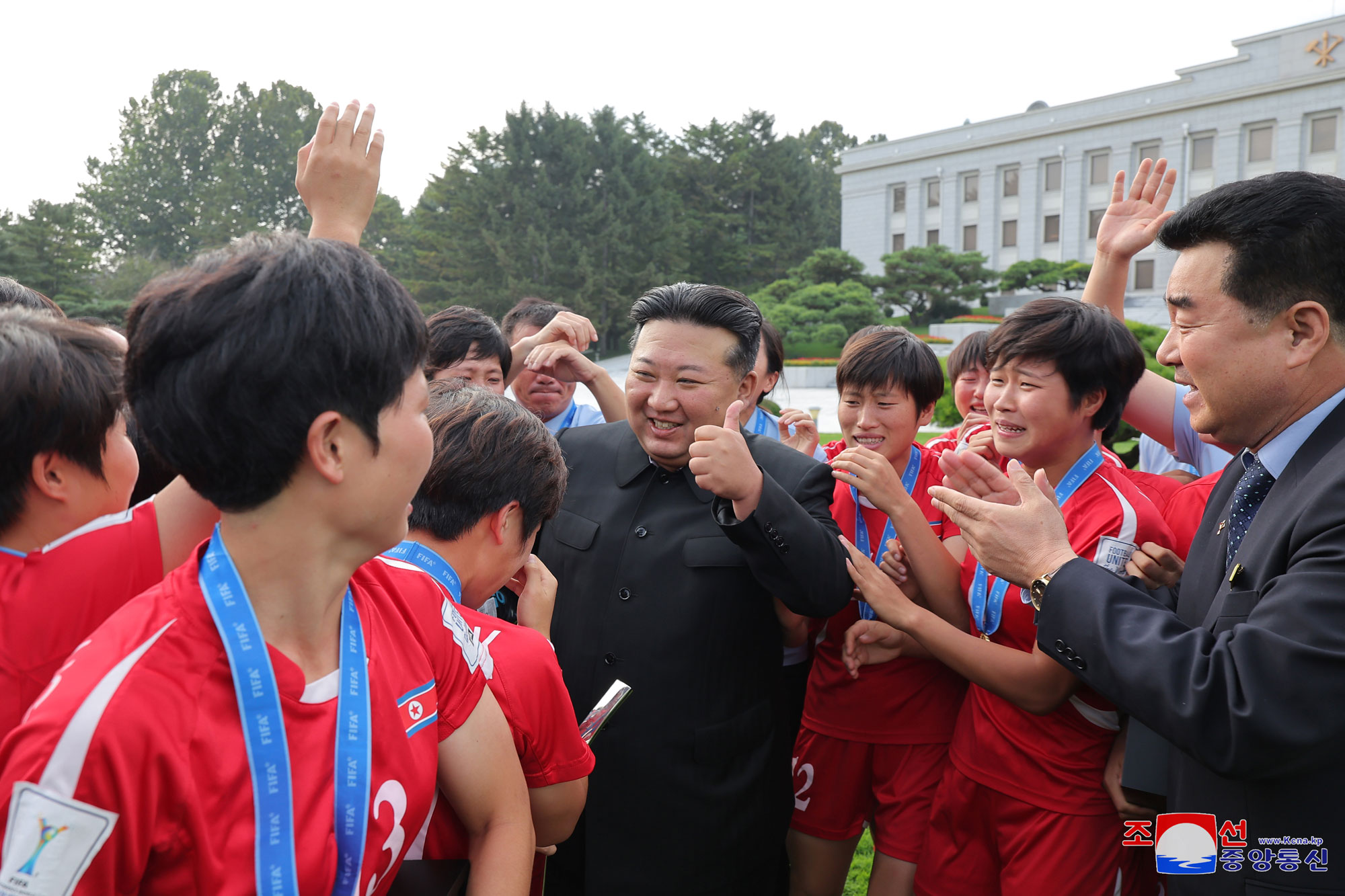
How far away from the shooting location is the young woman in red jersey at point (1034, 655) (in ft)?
8.05

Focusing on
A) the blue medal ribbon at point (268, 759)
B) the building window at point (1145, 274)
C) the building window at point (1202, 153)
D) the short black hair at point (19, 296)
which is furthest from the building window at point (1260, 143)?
the blue medal ribbon at point (268, 759)

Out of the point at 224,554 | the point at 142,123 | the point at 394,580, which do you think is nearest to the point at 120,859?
the point at 224,554

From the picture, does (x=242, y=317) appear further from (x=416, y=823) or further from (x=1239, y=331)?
(x=1239, y=331)

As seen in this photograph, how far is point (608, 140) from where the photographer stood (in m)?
43.7

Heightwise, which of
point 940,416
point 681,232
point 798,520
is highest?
point 681,232

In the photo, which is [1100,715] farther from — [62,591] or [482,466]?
[62,591]

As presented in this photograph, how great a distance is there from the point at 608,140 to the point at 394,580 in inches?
1774

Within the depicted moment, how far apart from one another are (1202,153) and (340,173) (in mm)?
42458

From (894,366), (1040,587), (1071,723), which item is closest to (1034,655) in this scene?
(1071,723)

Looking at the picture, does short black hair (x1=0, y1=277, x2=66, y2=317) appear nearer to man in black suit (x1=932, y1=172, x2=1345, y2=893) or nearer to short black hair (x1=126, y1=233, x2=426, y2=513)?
short black hair (x1=126, y1=233, x2=426, y2=513)

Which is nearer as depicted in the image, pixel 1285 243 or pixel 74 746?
pixel 74 746

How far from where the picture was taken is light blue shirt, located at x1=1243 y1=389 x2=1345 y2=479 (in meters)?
1.86

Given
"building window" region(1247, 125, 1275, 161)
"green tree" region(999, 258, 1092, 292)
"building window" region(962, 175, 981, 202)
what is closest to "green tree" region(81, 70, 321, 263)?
"building window" region(962, 175, 981, 202)

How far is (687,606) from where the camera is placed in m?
2.63
